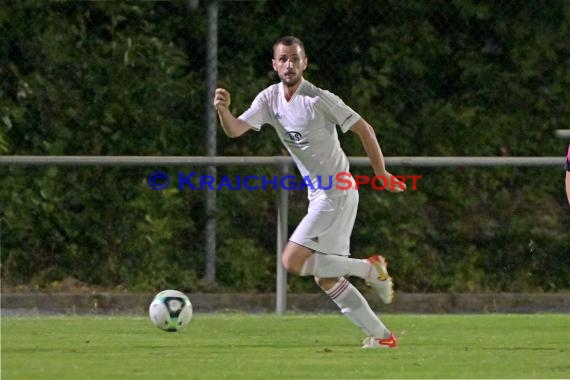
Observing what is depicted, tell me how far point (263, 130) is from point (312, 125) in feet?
17.5

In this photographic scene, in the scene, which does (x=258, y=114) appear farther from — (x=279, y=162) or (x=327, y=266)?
(x=279, y=162)

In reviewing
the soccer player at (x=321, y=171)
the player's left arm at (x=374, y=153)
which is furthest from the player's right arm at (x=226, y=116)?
the player's left arm at (x=374, y=153)

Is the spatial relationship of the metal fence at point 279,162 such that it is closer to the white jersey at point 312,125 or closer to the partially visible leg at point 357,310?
the white jersey at point 312,125

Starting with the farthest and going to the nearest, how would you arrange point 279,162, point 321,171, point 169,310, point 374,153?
point 279,162
point 169,310
point 321,171
point 374,153

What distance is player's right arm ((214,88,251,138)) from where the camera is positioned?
32.3ft

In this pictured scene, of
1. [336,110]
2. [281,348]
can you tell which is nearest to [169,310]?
[281,348]

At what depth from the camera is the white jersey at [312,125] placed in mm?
10125

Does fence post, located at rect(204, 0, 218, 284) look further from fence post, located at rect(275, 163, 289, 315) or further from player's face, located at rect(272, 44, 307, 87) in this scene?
player's face, located at rect(272, 44, 307, 87)

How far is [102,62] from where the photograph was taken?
15117 mm

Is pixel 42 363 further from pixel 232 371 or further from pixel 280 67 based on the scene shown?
pixel 280 67

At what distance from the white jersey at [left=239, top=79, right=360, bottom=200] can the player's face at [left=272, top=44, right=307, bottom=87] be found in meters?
0.13

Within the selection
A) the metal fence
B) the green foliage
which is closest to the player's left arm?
the metal fence

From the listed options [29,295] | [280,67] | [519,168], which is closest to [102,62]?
[29,295]

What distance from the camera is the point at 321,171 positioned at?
33.6 feet
